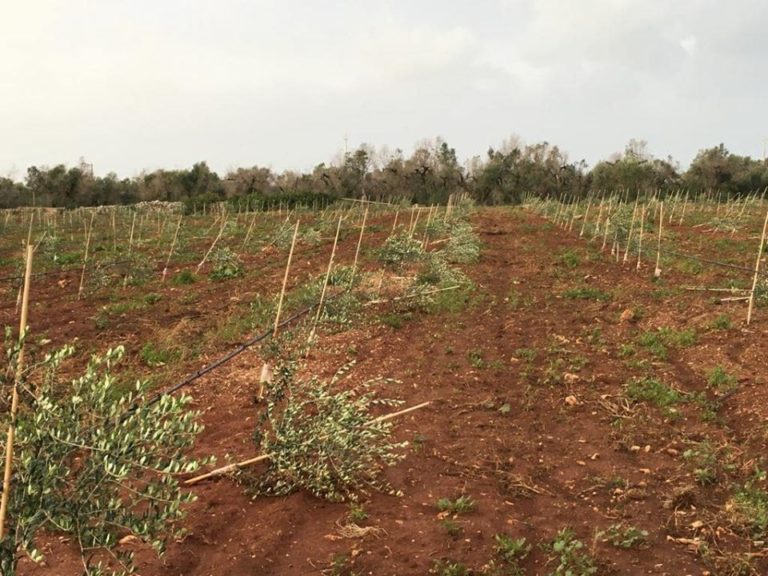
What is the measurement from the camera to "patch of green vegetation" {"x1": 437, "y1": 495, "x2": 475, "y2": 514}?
4.80m

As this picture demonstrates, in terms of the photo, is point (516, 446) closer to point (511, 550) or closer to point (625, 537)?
point (625, 537)

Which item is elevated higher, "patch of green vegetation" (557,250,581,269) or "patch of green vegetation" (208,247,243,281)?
"patch of green vegetation" (557,250,581,269)

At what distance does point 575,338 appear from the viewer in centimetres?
983

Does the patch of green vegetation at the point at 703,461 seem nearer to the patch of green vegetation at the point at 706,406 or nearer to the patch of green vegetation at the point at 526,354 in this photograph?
the patch of green vegetation at the point at 706,406

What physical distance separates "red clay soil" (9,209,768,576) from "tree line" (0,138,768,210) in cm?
3476

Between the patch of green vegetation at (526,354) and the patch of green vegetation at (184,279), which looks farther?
the patch of green vegetation at (184,279)

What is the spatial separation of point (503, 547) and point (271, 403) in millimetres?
2219

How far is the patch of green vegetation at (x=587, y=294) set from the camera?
12373 millimetres

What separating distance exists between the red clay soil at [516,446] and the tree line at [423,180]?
34758 millimetres

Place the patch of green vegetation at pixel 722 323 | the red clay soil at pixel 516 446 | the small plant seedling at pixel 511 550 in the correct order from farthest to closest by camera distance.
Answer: the patch of green vegetation at pixel 722 323, the red clay soil at pixel 516 446, the small plant seedling at pixel 511 550

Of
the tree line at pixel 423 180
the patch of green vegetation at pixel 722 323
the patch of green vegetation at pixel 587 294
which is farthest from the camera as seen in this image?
the tree line at pixel 423 180

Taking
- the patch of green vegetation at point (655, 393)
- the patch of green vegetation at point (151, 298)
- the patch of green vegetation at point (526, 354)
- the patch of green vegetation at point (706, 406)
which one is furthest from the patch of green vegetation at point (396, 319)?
the patch of green vegetation at point (151, 298)

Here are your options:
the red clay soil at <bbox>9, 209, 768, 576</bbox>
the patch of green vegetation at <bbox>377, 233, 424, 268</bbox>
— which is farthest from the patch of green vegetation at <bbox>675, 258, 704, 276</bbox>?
the patch of green vegetation at <bbox>377, 233, 424, 268</bbox>

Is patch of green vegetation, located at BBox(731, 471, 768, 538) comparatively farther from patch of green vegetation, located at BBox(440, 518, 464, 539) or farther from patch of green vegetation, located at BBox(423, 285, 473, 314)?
patch of green vegetation, located at BBox(423, 285, 473, 314)
